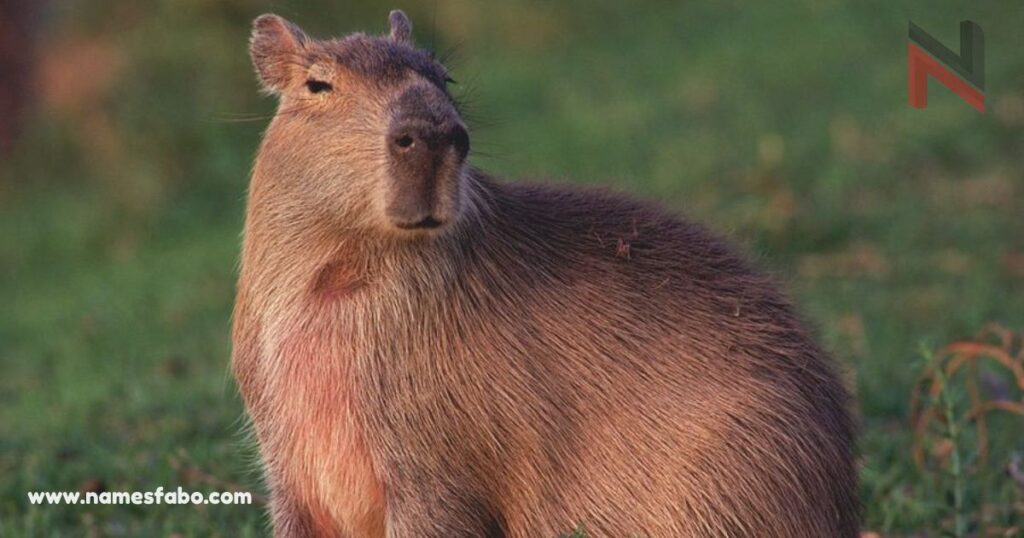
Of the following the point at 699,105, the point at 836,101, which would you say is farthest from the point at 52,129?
the point at 836,101

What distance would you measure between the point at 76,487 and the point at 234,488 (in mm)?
484

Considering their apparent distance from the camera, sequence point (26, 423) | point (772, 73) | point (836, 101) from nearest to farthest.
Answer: point (26, 423)
point (836, 101)
point (772, 73)

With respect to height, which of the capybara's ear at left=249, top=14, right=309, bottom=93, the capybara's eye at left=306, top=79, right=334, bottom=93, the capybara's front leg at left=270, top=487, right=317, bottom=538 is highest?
the capybara's ear at left=249, top=14, right=309, bottom=93

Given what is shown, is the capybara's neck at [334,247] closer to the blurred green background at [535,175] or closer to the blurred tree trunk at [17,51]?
the blurred green background at [535,175]

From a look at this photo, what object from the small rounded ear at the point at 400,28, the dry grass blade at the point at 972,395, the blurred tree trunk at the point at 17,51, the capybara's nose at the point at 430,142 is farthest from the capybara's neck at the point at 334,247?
the blurred tree trunk at the point at 17,51

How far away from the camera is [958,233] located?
7969mm

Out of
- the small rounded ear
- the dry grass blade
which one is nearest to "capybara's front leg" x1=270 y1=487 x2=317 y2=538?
the small rounded ear

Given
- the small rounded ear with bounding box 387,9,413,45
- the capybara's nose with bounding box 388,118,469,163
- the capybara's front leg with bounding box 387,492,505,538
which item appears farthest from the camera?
the small rounded ear with bounding box 387,9,413,45

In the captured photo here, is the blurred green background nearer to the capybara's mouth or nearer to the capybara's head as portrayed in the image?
the capybara's head

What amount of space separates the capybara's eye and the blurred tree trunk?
9.10 meters

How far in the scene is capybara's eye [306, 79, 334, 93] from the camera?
354cm

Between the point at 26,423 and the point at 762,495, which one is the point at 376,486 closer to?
the point at 762,495

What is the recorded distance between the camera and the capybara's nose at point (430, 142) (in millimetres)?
3230

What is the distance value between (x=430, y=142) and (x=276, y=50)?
2.33ft
